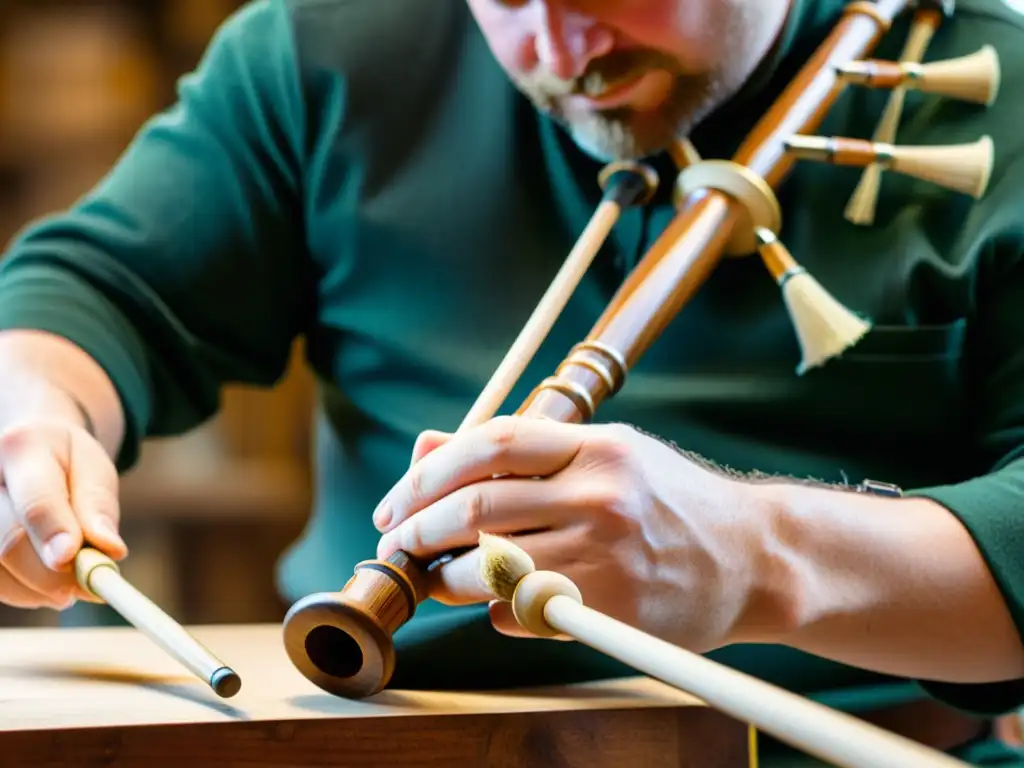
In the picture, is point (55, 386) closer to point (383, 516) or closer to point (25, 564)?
point (25, 564)

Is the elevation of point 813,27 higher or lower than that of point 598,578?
higher

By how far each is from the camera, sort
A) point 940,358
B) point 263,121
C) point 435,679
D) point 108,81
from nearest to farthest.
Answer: point 435,679
point 940,358
point 263,121
point 108,81

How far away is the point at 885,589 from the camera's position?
52cm

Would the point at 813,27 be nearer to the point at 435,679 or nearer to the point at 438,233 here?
the point at 438,233

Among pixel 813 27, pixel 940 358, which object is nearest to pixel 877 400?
pixel 940 358

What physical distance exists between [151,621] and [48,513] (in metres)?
0.09

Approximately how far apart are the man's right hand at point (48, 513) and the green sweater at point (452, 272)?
0.40 ft

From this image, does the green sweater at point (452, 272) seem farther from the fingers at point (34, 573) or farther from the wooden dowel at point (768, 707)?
the wooden dowel at point (768, 707)

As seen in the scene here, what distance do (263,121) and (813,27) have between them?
348 mm

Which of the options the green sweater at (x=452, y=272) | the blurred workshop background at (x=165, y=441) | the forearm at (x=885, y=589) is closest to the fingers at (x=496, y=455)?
the forearm at (x=885, y=589)

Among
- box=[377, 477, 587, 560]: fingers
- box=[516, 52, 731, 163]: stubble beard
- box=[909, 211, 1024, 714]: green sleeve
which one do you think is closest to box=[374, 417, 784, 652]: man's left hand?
box=[377, 477, 587, 560]: fingers

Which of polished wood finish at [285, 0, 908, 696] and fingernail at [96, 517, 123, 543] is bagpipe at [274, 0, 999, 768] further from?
fingernail at [96, 517, 123, 543]

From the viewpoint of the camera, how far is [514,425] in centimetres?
43

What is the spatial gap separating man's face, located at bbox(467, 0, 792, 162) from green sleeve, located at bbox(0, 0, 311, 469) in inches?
7.6
